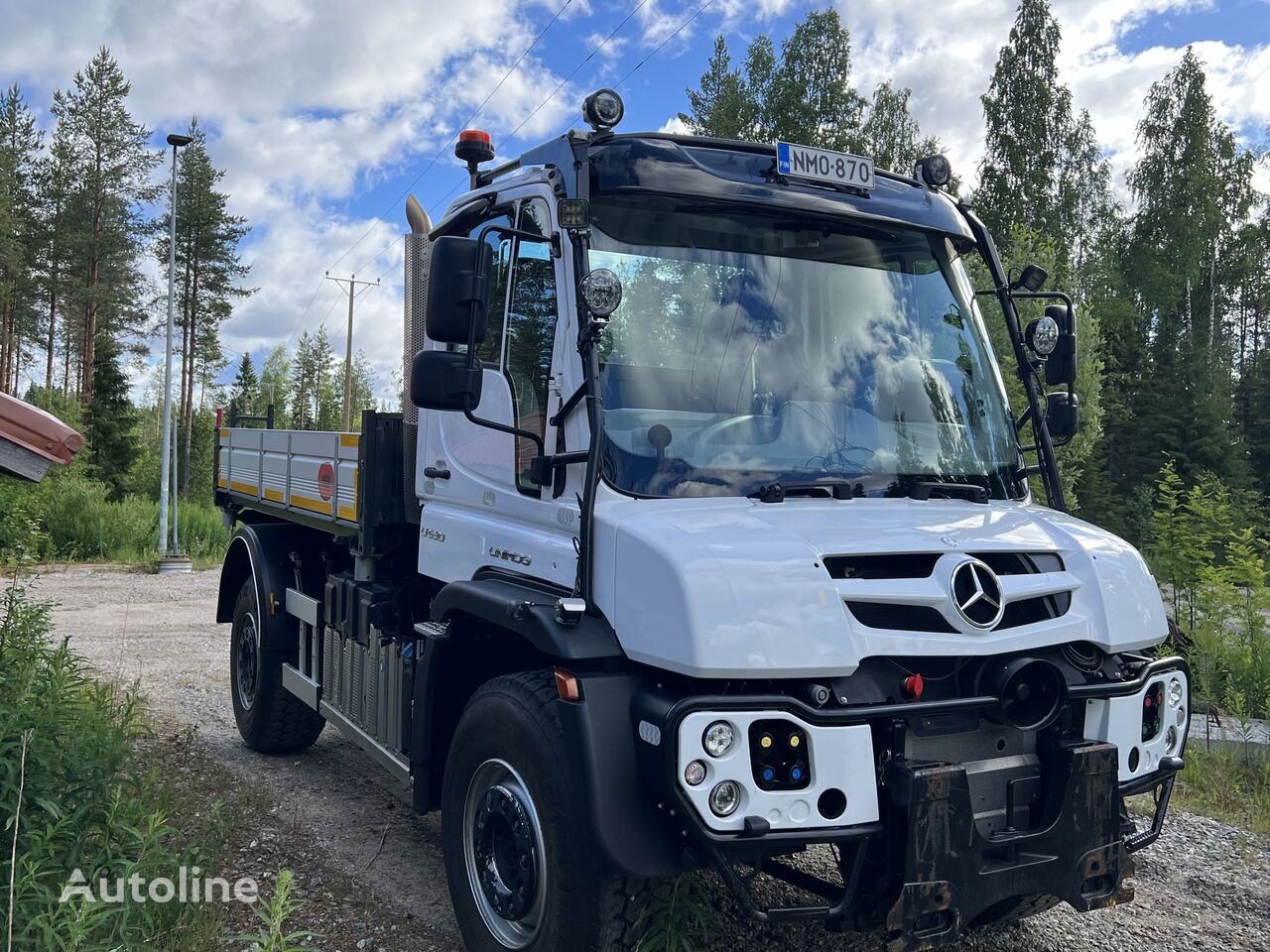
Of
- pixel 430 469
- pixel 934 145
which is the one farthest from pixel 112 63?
pixel 430 469

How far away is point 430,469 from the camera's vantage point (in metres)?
4.77

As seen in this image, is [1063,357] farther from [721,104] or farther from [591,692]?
[721,104]

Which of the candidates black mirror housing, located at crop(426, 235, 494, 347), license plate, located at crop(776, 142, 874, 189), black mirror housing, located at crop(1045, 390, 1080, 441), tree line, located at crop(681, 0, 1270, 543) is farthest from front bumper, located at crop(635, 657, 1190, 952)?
tree line, located at crop(681, 0, 1270, 543)

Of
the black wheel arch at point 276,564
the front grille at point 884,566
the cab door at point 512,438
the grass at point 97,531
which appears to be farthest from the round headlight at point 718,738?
the grass at point 97,531

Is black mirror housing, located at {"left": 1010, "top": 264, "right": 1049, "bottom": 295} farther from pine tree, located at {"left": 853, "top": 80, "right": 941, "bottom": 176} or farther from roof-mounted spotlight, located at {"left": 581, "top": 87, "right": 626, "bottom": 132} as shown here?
pine tree, located at {"left": 853, "top": 80, "right": 941, "bottom": 176}

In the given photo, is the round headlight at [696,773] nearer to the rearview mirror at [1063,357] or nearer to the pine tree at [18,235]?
the rearview mirror at [1063,357]

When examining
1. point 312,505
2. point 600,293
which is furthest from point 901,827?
point 312,505

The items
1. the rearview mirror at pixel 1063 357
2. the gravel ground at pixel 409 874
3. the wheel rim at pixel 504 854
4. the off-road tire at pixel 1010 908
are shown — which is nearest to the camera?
the off-road tire at pixel 1010 908

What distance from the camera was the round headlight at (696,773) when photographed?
271cm

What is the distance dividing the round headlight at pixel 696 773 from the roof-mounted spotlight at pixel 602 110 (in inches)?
89.7

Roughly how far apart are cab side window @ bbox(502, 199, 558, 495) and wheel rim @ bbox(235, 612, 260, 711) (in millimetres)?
3785

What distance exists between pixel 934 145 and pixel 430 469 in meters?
32.2

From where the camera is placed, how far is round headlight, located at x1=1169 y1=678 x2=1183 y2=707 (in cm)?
345

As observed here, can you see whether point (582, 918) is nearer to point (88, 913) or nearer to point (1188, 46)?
point (88, 913)
